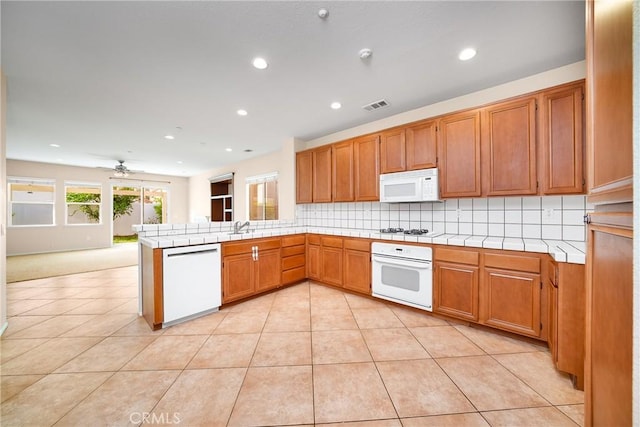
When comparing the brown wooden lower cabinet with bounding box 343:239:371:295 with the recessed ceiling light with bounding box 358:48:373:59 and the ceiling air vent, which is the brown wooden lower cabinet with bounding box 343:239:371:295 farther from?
the recessed ceiling light with bounding box 358:48:373:59

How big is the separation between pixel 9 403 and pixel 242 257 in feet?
6.35

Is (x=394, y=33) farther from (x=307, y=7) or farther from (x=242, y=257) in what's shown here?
(x=242, y=257)

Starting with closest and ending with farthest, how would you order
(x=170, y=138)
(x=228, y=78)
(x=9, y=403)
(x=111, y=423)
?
(x=111, y=423), (x=9, y=403), (x=228, y=78), (x=170, y=138)

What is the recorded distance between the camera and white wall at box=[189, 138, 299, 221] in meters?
4.39

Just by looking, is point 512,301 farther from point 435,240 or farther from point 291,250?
point 291,250

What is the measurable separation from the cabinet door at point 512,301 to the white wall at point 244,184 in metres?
3.08

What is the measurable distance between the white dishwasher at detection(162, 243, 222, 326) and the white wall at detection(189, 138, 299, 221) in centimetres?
190

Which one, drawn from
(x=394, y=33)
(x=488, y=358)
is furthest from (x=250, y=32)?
(x=488, y=358)

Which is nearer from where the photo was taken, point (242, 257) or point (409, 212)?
point (242, 257)

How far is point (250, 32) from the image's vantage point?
5.92ft

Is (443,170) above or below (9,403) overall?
above

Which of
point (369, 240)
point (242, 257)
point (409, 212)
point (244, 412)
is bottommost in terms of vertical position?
point (244, 412)

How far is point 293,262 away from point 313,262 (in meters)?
0.32

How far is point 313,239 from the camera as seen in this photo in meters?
3.81
